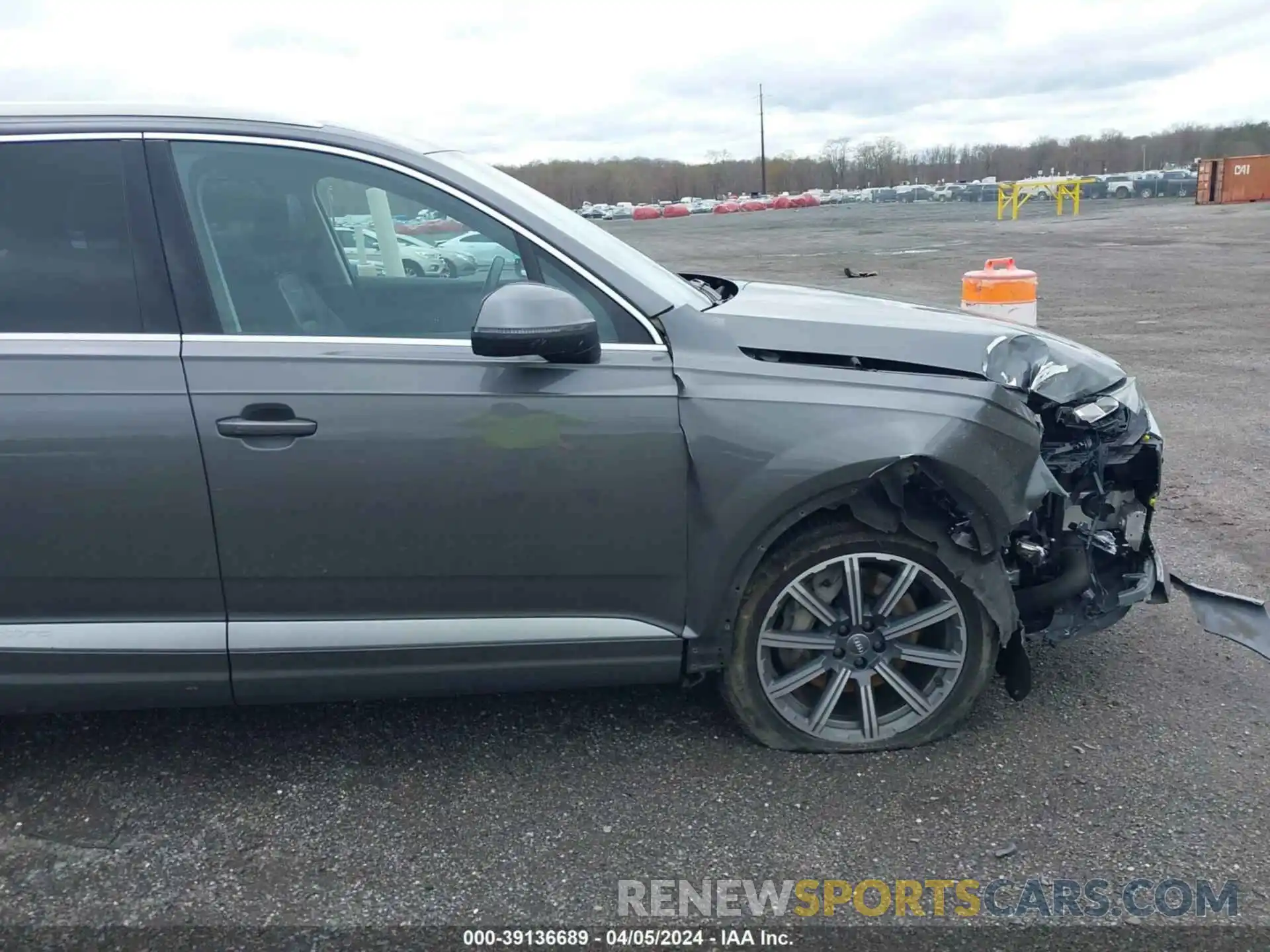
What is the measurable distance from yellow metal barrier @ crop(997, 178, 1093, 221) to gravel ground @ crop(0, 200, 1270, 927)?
37129mm

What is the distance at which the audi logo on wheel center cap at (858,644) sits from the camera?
10.1ft

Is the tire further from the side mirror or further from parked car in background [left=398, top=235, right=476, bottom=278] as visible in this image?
parked car in background [left=398, top=235, right=476, bottom=278]

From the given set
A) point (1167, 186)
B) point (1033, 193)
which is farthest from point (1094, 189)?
point (1033, 193)

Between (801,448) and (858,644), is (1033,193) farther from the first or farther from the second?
(801,448)

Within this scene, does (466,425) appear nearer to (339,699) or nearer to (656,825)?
(339,699)

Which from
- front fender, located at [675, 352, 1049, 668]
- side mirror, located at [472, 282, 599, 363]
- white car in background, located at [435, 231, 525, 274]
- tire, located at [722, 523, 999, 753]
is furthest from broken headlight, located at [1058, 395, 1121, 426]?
white car in background, located at [435, 231, 525, 274]

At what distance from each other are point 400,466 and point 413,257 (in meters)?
0.71

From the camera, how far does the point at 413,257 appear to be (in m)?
3.06

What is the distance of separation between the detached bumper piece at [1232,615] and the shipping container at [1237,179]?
43189 millimetres

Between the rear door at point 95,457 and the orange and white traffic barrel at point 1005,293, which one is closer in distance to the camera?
the rear door at point 95,457

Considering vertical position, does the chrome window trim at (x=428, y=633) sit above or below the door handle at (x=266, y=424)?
below

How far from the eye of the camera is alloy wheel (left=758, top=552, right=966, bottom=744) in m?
3.04

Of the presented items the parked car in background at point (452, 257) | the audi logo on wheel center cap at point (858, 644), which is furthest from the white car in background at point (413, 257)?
the audi logo on wheel center cap at point (858, 644)
